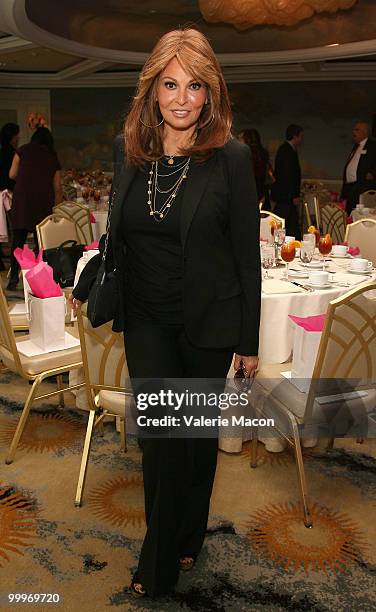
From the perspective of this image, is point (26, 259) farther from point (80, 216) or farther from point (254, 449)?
point (80, 216)

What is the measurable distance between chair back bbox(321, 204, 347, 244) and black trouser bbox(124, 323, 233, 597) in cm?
472

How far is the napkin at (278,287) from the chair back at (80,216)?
2.41 meters

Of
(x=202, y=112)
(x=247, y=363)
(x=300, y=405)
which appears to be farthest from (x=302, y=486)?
(x=202, y=112)

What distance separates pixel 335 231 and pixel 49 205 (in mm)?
2915

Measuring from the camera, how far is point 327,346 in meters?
2.20

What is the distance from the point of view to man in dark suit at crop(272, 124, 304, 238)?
7.01 meters

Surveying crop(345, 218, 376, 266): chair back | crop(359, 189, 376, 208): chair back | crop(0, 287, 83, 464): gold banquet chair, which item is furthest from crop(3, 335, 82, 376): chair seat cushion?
crop(359, 189, 376, 208): chair back

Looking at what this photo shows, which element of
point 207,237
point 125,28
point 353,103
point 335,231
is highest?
point 125,28

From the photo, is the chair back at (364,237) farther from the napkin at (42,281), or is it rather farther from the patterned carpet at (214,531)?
the napkin at (42,281)

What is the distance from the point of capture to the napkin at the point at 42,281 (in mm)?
2719

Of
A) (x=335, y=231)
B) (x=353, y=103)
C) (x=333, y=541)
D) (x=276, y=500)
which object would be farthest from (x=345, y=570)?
(x=353, y=103)

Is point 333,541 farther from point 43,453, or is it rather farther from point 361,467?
point 43,453

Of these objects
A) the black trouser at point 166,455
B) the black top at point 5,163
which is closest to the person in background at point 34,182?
the black top at point 5,163

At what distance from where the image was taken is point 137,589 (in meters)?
1.95
